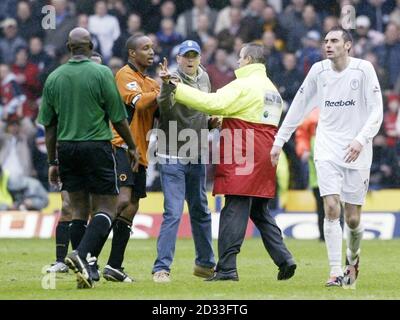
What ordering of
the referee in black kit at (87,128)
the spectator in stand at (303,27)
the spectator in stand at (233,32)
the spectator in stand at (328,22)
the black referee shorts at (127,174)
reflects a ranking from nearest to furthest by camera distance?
the referee in black kit at (87,128) → the black referee shorts at (127,174) → the spectator in stand at (328,22) → the spectator in stand at (233,32) → the spectator in stand at (303,27)

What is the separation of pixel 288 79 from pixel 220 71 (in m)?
1.31

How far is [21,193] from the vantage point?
2180 cm

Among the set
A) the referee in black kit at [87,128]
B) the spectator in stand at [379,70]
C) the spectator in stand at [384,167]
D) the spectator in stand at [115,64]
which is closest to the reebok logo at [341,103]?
the referee in black kit at [87,128]

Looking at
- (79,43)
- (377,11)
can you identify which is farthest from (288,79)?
(79,43)

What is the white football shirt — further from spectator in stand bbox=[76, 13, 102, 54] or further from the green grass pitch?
spectator in stand bbox=[76, 13, 102, 54]

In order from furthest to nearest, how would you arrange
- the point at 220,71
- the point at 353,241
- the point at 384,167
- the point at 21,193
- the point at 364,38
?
the point at 364,38 < the point at 220,71 < the point at 384,167 < the point at 21,193 < the point at 353,241

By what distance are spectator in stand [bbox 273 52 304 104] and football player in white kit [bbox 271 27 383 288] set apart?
10457 millimetres

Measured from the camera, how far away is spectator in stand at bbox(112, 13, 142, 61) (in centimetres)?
2334

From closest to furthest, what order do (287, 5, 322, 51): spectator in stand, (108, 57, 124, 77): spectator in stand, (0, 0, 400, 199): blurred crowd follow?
(108, 57, 124, 77): spectator in stand < (0, 0, 400, 199): blurred crowd < (287, 5, 322, 51): spectator in stand

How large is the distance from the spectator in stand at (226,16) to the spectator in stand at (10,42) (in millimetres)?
3863

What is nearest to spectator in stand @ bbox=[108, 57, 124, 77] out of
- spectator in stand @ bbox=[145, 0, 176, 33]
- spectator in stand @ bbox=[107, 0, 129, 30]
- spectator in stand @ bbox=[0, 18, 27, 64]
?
spectator in stand @ bbox=[107, 0, 129, 30]

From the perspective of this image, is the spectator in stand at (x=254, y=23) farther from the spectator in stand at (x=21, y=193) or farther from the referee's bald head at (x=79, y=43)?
the referee's bald head at (x=79, y=43)

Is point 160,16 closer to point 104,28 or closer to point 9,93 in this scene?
point 104,28

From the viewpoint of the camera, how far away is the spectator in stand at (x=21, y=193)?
21.6 meters
